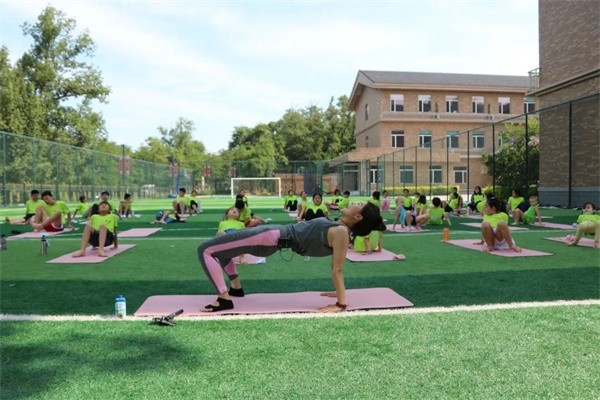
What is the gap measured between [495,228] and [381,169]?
30.6 metres

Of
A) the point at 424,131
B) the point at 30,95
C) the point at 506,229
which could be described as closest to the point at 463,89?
the point at 424,131

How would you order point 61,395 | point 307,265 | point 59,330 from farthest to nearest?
1. point 307,265
2. point 59,330
3. point 61,395

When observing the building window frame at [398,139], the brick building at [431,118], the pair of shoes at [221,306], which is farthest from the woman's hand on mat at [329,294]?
the building window frame at [398,139]

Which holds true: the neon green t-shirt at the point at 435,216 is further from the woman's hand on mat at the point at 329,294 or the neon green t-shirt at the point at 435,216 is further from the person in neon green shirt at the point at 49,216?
the person in neon green shirt at the point at 49,216

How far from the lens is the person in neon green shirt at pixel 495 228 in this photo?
765 centimetres

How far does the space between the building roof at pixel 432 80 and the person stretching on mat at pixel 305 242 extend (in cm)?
3695

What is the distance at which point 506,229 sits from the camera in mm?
7645

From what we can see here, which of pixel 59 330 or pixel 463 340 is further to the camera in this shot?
pixel 59 330

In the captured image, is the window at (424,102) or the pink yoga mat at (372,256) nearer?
the pink yoga mat at (372,256)

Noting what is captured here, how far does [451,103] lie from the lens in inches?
1626

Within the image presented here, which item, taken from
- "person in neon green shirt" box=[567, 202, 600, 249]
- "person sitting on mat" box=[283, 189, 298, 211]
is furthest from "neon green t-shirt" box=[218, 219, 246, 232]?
"person sitting on mat" box=[283, 189, 298, 211]

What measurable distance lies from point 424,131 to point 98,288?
126ft

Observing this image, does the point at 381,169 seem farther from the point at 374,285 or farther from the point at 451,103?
the point at 374,285

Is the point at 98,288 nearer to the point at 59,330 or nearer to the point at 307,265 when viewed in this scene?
the point at 59,330
